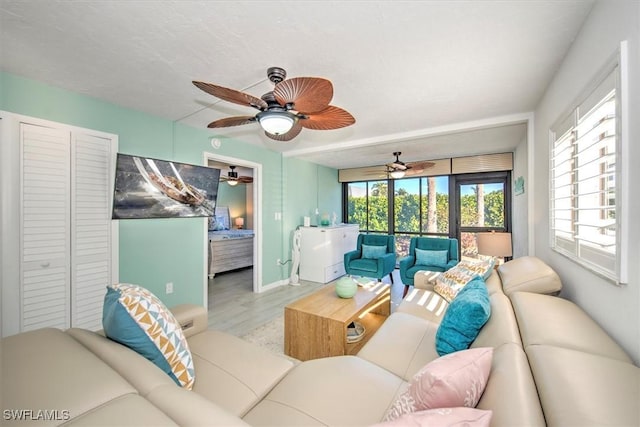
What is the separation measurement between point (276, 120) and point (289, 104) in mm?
156

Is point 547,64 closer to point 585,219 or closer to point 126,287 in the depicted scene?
point 585,219

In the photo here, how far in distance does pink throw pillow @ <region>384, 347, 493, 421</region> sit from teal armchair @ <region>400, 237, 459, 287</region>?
9.51 ft

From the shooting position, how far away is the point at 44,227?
6.98 feet

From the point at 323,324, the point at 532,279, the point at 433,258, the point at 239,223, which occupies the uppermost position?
the point at 239,223

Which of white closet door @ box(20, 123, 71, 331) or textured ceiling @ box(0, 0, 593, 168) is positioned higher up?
textured ceiling @ box(0, 0, 593, 168)

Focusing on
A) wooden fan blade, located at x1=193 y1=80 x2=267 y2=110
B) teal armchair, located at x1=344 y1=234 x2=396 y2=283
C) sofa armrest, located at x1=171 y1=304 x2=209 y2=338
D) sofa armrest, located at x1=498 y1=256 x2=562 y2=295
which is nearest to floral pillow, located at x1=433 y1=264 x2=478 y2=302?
sofa armrest, located at x1=498 y1=256 x2=562 y2=295

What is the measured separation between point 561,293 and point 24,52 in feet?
12.7

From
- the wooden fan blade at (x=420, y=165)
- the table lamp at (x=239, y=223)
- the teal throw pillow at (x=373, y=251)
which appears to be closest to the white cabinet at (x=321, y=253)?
the teal throw pillow at (x=373, y=251)

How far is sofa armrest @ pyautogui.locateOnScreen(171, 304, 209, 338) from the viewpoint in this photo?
5.40ft

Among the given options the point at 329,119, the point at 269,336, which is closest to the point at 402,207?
the point at 269,336

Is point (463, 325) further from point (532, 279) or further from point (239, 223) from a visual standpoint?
point (239, 223)

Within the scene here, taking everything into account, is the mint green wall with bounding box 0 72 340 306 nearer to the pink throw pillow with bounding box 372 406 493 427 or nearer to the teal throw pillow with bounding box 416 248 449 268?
the teal throw pillow with bounding box 416 248 449 268

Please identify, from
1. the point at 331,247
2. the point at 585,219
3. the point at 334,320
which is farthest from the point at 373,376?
the point at 331,247

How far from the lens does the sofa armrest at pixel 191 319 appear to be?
164 centimetres
